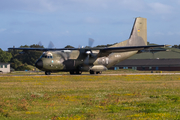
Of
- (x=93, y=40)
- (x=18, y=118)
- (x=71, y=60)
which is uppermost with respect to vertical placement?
(x=93, y=40)

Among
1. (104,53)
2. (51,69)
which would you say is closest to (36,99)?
(51,69)

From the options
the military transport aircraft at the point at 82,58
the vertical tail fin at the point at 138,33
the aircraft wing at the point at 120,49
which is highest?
the vertical tail fin at the point at 138,33

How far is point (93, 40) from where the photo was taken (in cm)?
4409

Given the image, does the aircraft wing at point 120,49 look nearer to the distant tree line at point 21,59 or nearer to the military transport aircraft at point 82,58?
the military transport aircraft at point 82,58

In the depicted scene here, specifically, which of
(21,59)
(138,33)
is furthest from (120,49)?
(21,59)

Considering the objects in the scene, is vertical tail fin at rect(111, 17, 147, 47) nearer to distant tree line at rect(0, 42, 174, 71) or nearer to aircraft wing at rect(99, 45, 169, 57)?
aircraft wing at rect(99, 45, 169, 57)

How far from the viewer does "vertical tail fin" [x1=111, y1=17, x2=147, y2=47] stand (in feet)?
158

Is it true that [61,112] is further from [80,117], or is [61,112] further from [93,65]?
[93,65]

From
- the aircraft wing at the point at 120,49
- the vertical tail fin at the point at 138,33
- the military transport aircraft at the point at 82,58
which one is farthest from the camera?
the vertical tail fin at the point at 138,33

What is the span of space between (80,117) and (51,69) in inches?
1162

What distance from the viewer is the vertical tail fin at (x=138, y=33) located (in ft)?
158

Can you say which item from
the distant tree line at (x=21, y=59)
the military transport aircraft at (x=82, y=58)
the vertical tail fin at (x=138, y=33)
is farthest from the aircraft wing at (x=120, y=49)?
the distant tree line at (x=21, y=59)

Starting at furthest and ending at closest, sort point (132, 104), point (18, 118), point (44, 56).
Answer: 1. point (44, 56)
2. point (132, 104)
3. point (18, 118)

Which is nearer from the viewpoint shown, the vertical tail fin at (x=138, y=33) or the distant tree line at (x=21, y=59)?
the vertical tail fin at (x=138, y=33)
